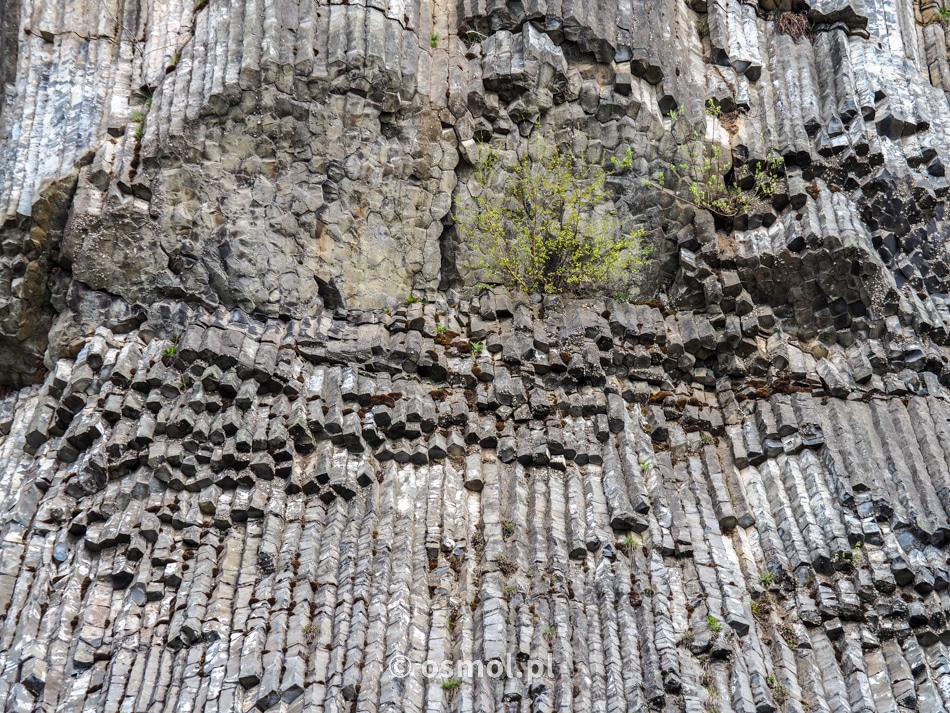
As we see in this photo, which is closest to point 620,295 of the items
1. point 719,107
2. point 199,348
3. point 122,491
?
point 719,107

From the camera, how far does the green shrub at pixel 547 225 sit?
12.2 meters

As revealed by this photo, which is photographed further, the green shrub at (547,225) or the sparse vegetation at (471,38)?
the sparse vegetation at (471,38)

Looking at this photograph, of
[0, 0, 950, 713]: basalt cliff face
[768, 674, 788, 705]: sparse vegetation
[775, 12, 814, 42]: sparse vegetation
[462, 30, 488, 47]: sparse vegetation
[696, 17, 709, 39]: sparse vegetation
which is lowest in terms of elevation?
[768, 674, 788, 705]: sparse vegetation

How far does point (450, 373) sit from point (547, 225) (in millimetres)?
2065

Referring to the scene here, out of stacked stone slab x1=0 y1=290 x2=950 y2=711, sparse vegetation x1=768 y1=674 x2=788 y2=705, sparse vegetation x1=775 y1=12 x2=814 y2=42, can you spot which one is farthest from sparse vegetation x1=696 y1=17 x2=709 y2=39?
sparse vegetation x1=768 y1=674 x2=788 y2=705

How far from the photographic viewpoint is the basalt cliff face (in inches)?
366

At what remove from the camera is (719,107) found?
524 inches

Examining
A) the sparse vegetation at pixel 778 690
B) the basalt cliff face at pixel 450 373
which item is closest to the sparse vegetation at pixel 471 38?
the basalt cliff face at pixel 450 373

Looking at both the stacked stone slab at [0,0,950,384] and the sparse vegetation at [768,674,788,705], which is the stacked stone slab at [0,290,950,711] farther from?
the stacked stone slab at [0,0,950,384]

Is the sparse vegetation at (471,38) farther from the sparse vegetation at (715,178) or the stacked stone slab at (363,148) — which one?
the sparse vegetation at (715,178)

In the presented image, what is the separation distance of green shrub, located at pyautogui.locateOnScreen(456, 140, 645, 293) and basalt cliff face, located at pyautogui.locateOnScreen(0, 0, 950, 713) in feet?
0.78

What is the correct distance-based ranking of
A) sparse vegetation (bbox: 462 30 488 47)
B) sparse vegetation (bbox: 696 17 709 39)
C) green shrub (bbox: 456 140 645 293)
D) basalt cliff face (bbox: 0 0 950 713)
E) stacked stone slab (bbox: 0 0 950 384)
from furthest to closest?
sparse vegetation (bbox: 696 17 709 39), sparse vegetation (bbox: 462 30 488 47), green shrub (bbox: 456 140 645 293), stacked stone slab (bbox: 0 0 950 384), basalt cliff face (bbox: 0 0 950 713)

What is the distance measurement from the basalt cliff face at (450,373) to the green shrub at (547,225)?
0.24 m

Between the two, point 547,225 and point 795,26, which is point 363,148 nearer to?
point 547,225
